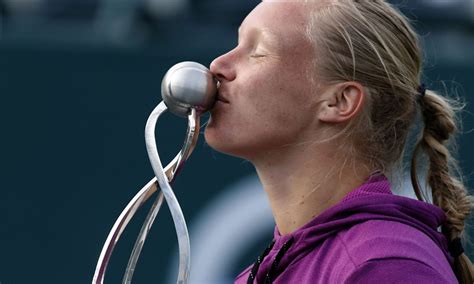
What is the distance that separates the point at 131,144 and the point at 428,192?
2.35 metres

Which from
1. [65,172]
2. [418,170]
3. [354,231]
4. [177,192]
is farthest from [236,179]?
[354,231]

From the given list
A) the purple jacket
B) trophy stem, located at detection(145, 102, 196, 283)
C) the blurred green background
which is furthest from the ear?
the blurred green background

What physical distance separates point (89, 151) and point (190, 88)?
249 cm

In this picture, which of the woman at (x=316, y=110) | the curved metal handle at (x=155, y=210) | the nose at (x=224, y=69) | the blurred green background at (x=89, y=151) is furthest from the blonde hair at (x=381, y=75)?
the blurred green background at (x=89, y=151)

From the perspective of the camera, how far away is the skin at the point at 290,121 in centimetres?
163

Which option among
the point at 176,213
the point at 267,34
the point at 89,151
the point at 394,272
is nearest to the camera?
the point at 394,272

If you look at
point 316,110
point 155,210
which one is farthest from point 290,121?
point 155,210

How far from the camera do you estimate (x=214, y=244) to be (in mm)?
3873

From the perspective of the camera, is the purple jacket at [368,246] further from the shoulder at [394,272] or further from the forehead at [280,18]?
the forehead at [280,18]

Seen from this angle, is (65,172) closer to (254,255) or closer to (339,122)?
(254,255)

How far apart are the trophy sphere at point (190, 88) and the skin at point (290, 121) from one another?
21 mm

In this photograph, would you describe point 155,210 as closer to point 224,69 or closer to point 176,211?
point 176,211

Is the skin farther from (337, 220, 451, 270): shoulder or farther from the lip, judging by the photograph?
(337, 220, 451, 270): shoulder

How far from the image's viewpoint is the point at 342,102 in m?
1.66
